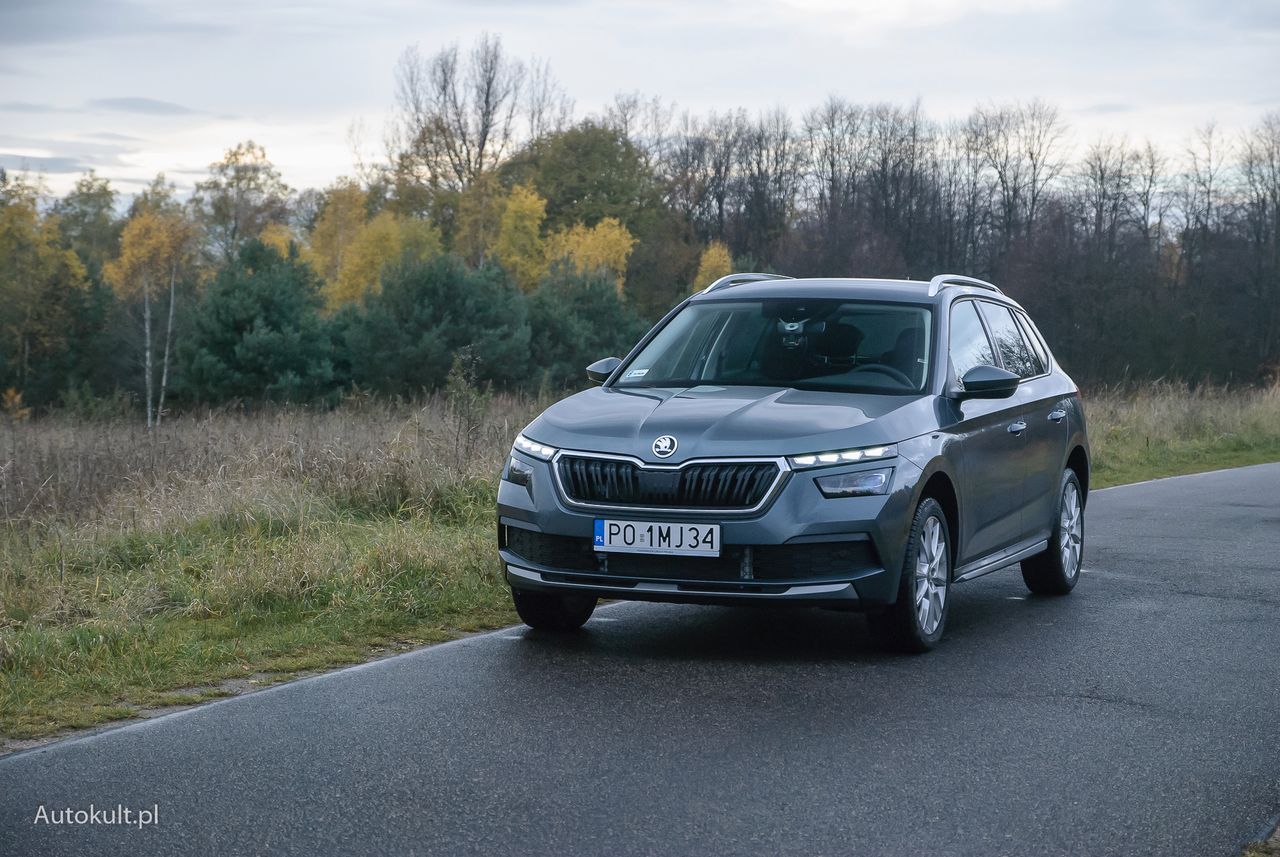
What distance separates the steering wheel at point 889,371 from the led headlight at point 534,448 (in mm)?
1763

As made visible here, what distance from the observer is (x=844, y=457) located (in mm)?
6930

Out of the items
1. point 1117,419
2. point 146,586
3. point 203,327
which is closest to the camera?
point 146,586

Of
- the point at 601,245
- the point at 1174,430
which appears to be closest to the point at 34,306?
the point at 601,245

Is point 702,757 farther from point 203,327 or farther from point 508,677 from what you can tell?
point 203,327

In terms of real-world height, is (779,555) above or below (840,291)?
below

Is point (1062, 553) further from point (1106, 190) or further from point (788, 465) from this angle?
point (1106, 190)

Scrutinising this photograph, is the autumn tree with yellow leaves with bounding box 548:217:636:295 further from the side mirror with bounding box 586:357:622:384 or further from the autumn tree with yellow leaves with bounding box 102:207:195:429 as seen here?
the side mirror with bounding box 586:357:622:384

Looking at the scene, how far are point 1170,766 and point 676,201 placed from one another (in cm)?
9039

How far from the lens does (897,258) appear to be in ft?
286

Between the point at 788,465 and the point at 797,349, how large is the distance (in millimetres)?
1461

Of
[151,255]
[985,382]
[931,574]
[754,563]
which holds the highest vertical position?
[151,255]

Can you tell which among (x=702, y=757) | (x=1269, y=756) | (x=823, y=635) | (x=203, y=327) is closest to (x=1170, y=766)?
(x=1269, y=756)

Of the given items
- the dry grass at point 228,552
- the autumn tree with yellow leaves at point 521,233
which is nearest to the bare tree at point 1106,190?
the autumn tree with yellow leaves at point 521,233

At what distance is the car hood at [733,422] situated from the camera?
272 inches
